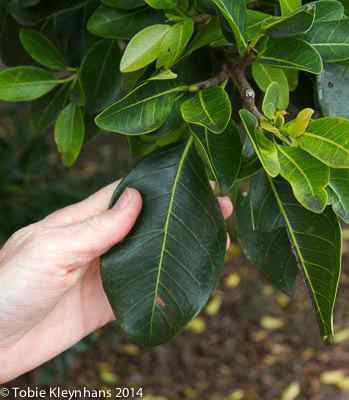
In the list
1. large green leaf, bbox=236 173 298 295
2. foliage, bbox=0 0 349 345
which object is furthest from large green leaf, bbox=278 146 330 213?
large green leaf, bbox=236 173 298 295

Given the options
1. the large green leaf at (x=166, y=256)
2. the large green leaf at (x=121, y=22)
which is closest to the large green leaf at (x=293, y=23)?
the large green leaf at (x=121, y=22)

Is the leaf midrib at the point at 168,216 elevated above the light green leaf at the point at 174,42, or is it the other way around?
the light green leaf at the point at 174,42

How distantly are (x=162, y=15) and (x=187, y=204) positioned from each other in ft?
0.94

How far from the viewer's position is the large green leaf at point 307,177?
808mm

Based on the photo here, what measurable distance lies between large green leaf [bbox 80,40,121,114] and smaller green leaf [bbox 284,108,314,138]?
367 mm

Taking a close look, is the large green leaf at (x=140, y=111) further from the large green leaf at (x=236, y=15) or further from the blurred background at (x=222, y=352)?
the blurred background at (x=222, y=352)

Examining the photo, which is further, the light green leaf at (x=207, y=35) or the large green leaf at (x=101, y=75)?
the large green leaf at (x=101, y=75)

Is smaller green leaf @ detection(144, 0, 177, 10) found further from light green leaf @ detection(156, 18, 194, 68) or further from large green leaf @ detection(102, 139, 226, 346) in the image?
large green leaf @ detection(102, 139, 226, 346)

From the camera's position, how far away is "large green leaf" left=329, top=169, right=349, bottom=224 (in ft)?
2.79

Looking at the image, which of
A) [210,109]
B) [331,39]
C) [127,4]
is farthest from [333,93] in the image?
[127,4]

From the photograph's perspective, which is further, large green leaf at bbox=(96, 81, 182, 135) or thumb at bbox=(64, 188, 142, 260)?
thumb at bbox=(64, 188, 142, 260)

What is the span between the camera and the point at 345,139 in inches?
31.5

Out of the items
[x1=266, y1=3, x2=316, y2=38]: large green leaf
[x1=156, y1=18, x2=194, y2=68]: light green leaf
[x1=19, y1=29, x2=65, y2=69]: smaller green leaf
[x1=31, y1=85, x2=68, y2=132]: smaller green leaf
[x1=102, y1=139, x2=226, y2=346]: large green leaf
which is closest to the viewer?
[x1=266, y1=3, x2=316, y2=38]: large green leaf

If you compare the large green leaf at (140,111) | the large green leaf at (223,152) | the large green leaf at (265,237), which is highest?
the large green leaf at (140,111)
